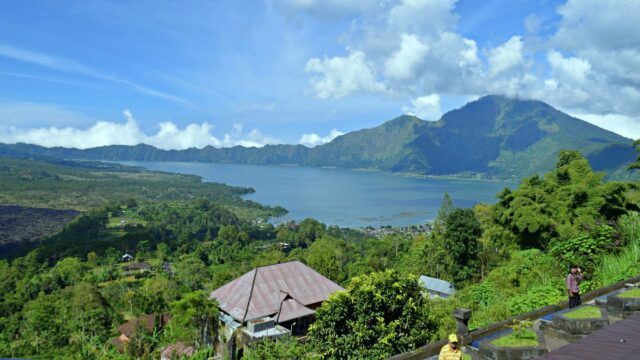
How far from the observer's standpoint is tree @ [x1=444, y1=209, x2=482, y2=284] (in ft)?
79.6

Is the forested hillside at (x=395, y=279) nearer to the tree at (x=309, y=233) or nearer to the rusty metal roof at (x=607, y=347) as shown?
the rusty metal roof at (x=607, y=347)

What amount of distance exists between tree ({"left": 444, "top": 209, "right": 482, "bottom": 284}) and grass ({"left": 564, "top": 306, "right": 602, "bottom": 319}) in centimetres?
2038

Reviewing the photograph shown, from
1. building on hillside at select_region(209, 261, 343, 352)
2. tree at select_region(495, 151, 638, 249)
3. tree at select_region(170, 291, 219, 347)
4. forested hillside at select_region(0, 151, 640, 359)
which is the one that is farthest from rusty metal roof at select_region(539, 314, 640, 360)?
tree at select_region(495, 151, 638, 249)

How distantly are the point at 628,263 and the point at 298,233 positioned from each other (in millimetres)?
63200

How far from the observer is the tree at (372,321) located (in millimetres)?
8570

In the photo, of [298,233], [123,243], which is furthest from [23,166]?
[298,233]

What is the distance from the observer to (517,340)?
393 cm

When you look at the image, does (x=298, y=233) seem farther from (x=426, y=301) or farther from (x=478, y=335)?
(x=478, y=335)

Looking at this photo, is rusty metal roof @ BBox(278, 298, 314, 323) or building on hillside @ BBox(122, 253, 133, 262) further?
building on hillside @ BBox(122, 253, 133, 262)

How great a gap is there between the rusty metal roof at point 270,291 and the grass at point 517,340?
11.3 meters

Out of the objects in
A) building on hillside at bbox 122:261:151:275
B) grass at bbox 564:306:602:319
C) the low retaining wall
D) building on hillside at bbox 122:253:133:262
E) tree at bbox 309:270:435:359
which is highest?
grass at bbox 564:306:602:319

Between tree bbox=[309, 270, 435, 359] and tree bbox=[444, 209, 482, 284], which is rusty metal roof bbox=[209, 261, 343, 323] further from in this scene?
tree bbox=[444, 209, 482, 284]

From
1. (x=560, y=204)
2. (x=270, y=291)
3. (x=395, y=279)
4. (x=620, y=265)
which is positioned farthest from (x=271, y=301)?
(x=560, y=204)

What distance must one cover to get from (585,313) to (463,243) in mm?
20710
